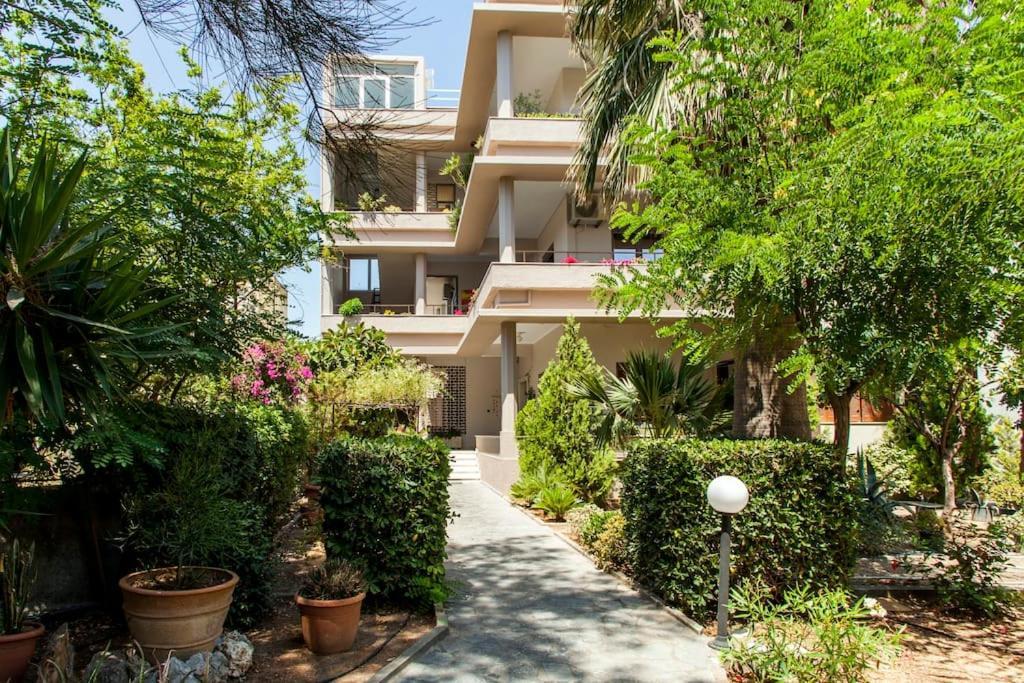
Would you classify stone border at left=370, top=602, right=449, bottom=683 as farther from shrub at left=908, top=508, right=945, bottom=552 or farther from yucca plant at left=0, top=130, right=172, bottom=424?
shrub at left=908, top=508, right=945, bottom=552

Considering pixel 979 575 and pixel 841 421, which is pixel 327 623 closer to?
pixel 841 421

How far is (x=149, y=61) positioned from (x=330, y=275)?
2223cm

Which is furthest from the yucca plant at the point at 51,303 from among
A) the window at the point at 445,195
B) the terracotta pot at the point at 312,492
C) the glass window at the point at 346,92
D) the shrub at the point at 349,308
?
the window at the point at 445,195

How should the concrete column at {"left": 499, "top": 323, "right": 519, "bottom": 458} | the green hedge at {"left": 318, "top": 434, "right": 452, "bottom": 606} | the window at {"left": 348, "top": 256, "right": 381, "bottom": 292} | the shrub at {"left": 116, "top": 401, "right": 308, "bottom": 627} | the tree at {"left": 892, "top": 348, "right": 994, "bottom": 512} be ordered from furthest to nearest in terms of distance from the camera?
1. the window at {"left": 348, "top": 256, "right": 381, "bottom": 292}
2. the concrete column at {"left": 499, "top": 323, "right": 519, "bottom": 458}
3. the tree at {"left": 892, "top": 348, "right": 994, "bottom": 512}
4. the green hedge at {"left": 318, "top": 434, "right": 452, "bottom": 606}
5. the shrub at {"left": 116, "top": 401, "right": 308, "bottom": 627}

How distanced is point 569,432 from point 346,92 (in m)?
10.0

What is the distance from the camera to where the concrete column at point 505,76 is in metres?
18.0

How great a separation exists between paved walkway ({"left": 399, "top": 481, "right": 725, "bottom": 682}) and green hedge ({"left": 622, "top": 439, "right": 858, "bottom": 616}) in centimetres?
62

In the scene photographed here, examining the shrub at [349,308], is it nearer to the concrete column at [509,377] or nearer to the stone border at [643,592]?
the concrete column at [509,377]

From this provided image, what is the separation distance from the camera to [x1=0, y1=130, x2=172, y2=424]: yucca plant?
369 cm

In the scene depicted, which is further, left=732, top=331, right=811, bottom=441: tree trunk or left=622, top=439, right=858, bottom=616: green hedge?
left=732, top=331, right=811, bottom=441: tree trunk

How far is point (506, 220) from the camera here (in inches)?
709

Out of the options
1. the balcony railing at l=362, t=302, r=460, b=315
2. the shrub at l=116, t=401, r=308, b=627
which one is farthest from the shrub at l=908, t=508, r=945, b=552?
the balcony railing at l=362, t=302, r=460, b=315

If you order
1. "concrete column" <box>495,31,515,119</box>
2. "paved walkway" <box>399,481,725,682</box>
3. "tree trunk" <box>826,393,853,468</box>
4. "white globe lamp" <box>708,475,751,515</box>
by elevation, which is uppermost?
"concrete column" <box>495,31,515,119</box>

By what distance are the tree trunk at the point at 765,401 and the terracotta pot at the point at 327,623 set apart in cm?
502
